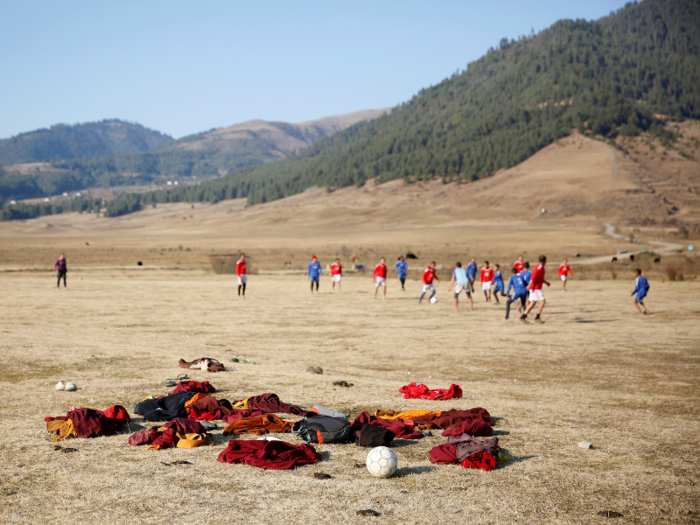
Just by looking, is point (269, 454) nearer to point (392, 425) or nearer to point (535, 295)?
point (392, 425)

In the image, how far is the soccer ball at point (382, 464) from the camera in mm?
6922

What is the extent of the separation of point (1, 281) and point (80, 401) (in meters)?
32.6

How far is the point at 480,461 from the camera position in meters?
7.35

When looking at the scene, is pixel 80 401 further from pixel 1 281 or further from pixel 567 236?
pixel 567 236

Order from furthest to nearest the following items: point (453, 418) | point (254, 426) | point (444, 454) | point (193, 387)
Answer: point (193, 387) < point (453, 418) < point (254, 426) < point (444, 454)

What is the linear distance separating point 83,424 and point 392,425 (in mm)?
4535

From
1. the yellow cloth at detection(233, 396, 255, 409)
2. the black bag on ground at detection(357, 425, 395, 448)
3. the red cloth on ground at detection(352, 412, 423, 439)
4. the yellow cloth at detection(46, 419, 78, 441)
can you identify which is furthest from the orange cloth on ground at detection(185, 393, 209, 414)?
the black bag on ground at detection(357, 425, 395, 448)

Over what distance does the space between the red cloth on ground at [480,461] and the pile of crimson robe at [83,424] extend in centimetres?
515

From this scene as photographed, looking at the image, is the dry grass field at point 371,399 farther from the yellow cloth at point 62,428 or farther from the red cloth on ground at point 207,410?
the red cloth on ground at point 207,410

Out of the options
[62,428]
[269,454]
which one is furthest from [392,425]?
[62,428]

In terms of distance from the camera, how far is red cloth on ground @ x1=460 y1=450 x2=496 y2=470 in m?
7.26

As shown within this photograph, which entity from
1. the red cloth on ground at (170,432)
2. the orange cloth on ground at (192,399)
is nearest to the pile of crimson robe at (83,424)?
the red cloth on ground at (170,432)

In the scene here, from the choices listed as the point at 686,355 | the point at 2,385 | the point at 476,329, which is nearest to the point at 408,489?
the point at 2,385

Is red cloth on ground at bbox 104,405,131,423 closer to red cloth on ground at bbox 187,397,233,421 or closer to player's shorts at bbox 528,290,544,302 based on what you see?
red cloth on ground at bbox 187,397,233,421
